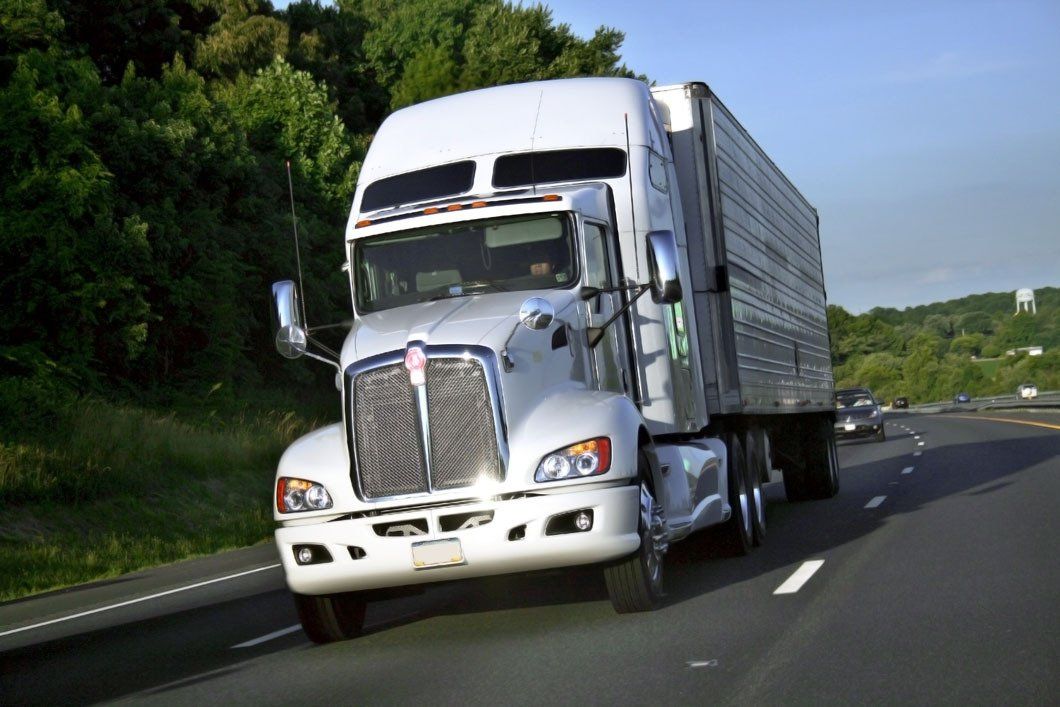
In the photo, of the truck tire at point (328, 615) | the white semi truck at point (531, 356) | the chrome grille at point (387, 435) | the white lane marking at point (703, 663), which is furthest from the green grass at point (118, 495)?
the white lane marking at point (703, 663)

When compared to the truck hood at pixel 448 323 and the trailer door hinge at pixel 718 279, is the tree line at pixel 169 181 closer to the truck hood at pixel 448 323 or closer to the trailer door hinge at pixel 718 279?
the trailer door hinge at pixel 718 279

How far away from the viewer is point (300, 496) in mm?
9602

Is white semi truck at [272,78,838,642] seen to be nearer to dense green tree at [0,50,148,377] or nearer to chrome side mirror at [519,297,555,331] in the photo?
chrome side mirror at [519,297,555,331]

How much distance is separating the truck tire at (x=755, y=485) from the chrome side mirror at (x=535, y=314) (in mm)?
4647

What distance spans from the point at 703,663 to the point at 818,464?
1222cm

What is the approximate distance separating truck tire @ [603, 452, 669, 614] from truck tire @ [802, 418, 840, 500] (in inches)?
395

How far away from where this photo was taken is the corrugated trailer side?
1318 cm

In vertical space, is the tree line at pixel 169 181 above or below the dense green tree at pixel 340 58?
below

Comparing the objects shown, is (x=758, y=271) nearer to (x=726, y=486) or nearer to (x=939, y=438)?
(x=726, y=486)

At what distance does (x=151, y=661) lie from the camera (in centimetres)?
1002

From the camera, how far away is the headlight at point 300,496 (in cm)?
948

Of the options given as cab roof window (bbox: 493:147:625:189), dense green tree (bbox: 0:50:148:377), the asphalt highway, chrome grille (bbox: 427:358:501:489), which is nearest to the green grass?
dense green tree (bbox: 0:50:148:377)

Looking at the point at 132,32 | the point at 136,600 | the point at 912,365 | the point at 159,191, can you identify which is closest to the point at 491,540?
the point at 136,600

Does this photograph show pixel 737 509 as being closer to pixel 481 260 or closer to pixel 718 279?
pixel 718 279
